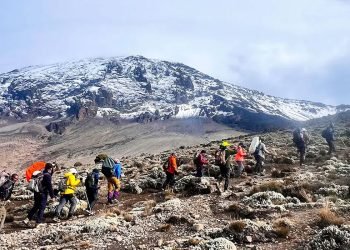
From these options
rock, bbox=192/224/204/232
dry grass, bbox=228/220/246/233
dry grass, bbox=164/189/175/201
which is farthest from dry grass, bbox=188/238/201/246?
dry grass, bbox=164/189/175/201

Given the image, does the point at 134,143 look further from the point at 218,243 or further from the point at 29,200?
the point at 218,243

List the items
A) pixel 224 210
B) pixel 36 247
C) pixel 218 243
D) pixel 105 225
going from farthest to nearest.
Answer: pixel 224 210, pixel 105 225, pixel 36 247, pixel 218 243

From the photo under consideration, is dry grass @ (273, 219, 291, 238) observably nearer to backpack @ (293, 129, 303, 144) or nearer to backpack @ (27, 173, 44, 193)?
backpack @ (27, 173, 44, 193)

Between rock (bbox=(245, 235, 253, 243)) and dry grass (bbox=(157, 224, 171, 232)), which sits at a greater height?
rock (bbox=(245, 235, 253, 243))

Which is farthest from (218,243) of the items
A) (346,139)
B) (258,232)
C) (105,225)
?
(346,139)

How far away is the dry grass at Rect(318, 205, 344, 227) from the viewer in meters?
13.5

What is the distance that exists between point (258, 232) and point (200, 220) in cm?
295

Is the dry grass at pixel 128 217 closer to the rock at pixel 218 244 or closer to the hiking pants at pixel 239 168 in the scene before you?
the rock at pixel 218 244

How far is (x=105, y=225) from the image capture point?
16.0 m

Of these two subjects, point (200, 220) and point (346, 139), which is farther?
point (346, 139)

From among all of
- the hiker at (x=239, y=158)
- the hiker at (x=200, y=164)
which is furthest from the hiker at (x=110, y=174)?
the hiker at (x=239, y=158)

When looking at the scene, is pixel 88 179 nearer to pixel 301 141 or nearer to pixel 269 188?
pixel 269 188

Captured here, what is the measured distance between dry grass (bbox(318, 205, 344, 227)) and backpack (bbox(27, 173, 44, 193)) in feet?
31.8

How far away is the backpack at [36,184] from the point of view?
58.4 ft
